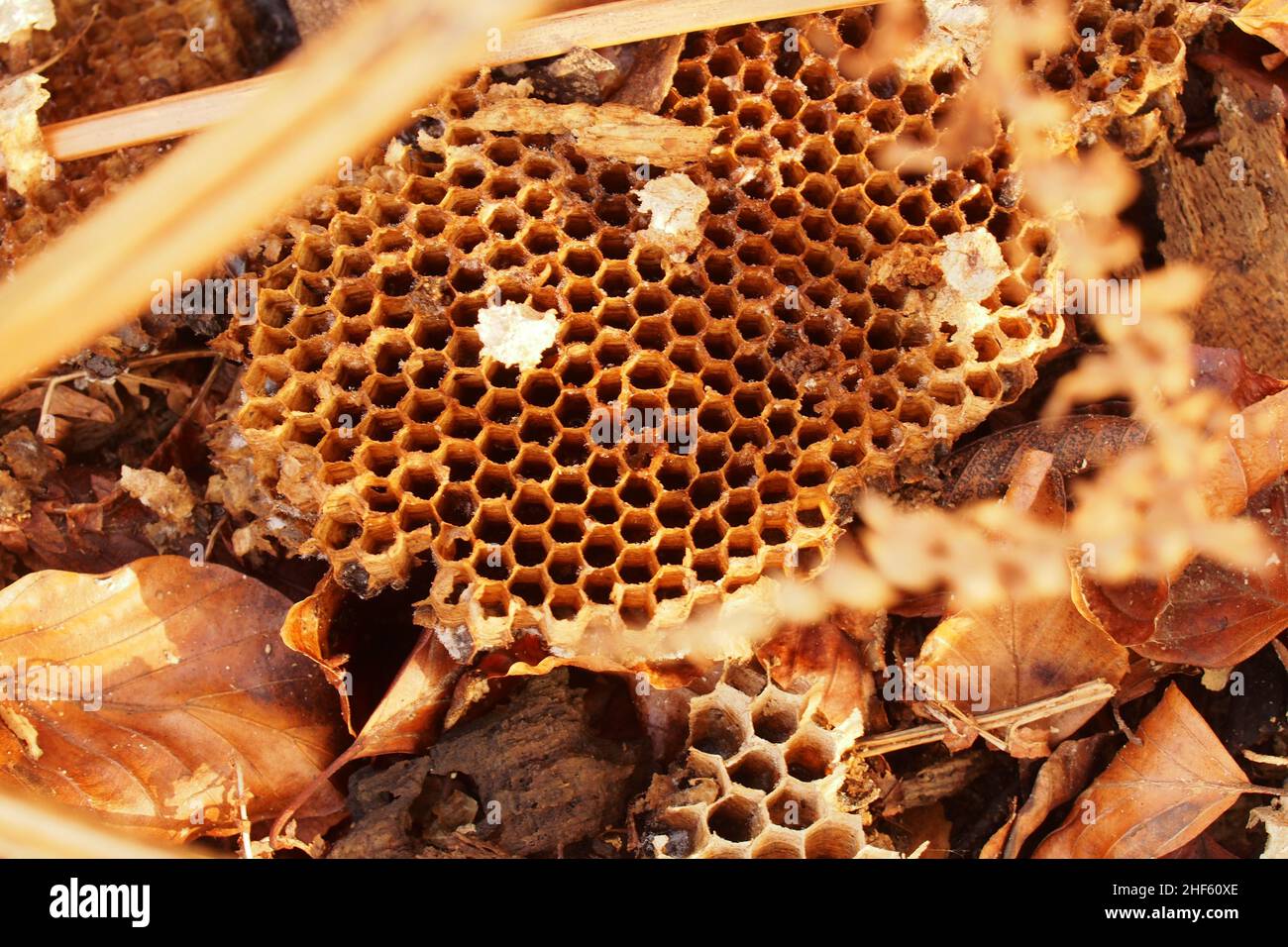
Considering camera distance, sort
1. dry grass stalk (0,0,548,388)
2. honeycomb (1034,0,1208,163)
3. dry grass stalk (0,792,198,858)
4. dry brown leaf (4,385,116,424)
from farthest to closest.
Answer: dry brown leaf (4,385,116,424) < honeycomb (1034,0,1208,163) < dry grass stalk (0,792,198,858) < dry grass stalk (0,0,548,388)

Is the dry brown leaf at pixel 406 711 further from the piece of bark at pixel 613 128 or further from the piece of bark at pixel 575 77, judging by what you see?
the piece of bark at pixel 575 77

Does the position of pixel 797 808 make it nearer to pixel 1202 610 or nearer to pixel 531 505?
pixel 531 505

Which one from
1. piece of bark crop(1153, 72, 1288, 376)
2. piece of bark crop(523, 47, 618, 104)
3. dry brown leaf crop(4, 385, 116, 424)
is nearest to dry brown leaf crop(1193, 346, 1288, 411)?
piece of bark crop(1153, 72, 1288, 376)

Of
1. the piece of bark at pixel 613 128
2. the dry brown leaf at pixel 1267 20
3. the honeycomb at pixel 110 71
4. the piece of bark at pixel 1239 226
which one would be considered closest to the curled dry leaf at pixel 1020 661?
the piece of bark at pixel 1239 226

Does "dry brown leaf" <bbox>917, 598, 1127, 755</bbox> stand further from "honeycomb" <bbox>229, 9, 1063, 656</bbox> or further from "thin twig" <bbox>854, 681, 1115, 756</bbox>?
"honeycomb" <bbox>229, 9, 1063, 656</bbox>

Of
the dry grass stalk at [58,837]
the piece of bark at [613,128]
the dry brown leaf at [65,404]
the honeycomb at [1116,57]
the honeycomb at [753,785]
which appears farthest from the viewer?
the dry brown leaf at [65,404]

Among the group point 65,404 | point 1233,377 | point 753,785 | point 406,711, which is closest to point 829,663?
point 753,785
